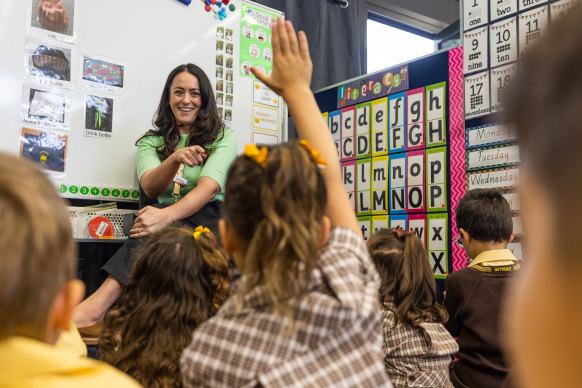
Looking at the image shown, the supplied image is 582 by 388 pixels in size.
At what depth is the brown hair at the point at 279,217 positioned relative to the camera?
790 millimetres

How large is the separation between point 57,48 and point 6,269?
6.97 feet

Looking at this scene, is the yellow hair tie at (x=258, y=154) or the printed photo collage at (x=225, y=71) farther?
the printed photo collage at (x=225, y=71)

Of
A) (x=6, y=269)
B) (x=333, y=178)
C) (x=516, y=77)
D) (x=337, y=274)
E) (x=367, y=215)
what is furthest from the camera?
(x=367, y=215)

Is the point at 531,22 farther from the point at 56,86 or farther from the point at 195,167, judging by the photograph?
the point at 56,86

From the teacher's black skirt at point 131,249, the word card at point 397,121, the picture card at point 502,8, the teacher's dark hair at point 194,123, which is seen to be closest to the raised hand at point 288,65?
the teacher's black skirt at point 131,249

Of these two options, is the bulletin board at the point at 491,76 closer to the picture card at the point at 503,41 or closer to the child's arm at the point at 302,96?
the picture card at the point at 503,41

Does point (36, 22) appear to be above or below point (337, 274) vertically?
above

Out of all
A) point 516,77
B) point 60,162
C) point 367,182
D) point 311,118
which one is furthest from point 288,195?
point 367,182

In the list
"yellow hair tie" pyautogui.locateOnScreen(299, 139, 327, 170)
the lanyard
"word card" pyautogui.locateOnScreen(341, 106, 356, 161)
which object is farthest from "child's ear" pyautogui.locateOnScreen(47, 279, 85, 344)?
"word card" pyautogui.locateOnScreen(341, 106, 356, 161)

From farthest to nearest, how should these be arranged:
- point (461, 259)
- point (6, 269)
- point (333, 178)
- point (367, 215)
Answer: point (367, 215), point (461, 259), point (333, 178), point (6, 269)

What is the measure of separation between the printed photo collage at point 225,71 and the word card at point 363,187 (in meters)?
0.76

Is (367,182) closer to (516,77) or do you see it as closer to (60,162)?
(60,162)

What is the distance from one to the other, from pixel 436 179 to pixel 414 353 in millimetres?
1265

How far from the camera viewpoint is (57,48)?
240cm
